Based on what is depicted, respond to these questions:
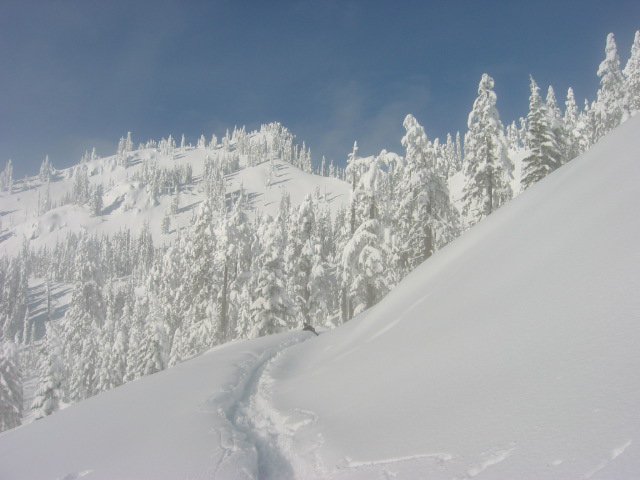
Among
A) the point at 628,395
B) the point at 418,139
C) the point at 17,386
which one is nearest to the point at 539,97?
the point at 418,139

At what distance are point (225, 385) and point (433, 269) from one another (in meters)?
7.51

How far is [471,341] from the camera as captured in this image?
251 inches

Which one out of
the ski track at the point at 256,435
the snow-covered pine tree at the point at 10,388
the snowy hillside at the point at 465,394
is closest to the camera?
the snowy hillside at the point at 465,394

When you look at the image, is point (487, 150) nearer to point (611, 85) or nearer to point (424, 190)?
point (424, 190)

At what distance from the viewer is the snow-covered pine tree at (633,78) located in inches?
1500

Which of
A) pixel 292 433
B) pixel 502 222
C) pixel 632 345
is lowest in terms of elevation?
pixel 292 433

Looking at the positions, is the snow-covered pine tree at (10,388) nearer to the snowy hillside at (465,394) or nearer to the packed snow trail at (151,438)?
the packed snow trail at (151,438)

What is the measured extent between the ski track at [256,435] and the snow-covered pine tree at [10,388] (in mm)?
39481

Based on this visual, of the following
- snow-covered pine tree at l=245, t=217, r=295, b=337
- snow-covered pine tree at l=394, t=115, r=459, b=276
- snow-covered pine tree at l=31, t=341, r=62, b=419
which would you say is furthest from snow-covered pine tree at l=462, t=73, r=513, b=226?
snow-covered pine tree at l=31, t=341, r=62, b=419

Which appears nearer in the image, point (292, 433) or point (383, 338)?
point (292, 433)

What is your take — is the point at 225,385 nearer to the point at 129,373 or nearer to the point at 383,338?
the point at 383,338

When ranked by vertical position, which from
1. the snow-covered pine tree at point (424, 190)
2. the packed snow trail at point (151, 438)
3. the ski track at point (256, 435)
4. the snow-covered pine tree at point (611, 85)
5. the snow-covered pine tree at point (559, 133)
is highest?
the snow-covered pine tree at point (611, 85)

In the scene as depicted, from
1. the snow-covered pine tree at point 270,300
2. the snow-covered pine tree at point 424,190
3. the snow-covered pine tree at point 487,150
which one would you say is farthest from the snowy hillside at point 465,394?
the snow-covered pine tree at point 270,300

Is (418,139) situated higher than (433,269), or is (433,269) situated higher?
(418,139)
